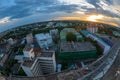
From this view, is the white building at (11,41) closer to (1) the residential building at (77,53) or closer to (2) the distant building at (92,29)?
(1) the residential building at (77,53)

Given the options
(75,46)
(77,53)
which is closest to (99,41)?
(75,46)

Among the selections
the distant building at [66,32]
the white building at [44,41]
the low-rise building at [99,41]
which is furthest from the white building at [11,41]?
the low-rise building at [99,41]

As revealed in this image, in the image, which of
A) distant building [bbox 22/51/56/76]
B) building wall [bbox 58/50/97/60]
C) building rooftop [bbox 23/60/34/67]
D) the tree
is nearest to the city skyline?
the tree

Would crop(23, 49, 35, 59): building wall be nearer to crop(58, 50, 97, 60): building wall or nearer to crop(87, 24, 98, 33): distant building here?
crop(58, 50, 97, 60): building wall

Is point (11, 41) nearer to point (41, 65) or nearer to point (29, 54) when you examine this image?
point (29, 54)

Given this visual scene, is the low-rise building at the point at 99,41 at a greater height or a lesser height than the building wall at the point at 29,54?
lesser
